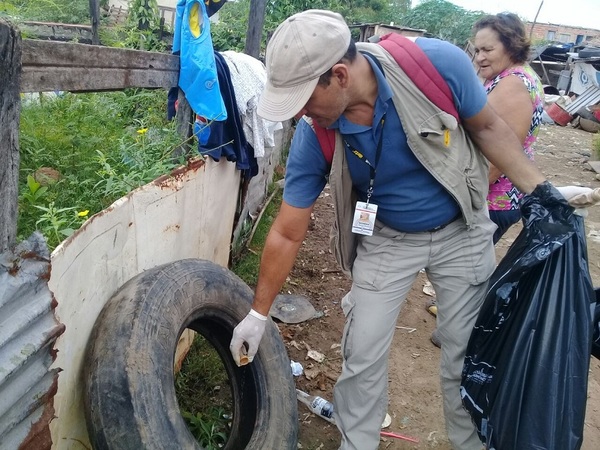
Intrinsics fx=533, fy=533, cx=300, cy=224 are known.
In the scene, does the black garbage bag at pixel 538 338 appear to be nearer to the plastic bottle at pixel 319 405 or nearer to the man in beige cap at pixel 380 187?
the man in beige cap at pixel 380 187

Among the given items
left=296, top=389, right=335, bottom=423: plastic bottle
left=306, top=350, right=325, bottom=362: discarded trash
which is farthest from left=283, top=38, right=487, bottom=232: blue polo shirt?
left=306, top=350, right=325, bottom=362: discarded trash

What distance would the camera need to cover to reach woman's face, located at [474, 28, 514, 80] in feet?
9.36

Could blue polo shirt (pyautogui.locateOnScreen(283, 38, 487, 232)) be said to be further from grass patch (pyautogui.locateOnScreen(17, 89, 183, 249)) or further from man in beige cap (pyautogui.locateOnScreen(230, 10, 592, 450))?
grass patch (pyautogui.locateOnScreen(17, 89, 183, 249))

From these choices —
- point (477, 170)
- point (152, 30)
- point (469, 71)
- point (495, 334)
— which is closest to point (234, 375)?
point (495, 334)

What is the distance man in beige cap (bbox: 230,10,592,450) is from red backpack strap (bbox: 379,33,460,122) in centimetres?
3

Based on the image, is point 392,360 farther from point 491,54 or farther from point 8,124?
point 8,124

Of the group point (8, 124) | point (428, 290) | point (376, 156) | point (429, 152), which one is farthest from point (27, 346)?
point (428, 290)

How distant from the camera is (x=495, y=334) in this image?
2.12m

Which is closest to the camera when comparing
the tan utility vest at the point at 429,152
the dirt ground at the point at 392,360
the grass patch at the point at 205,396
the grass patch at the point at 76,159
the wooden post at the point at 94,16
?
the tan utility vest at the point at 429,152

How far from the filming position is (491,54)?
113 inches

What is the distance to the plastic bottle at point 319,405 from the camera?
9.61 ft

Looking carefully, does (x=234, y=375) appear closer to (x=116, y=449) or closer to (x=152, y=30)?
(x=116, y=449)

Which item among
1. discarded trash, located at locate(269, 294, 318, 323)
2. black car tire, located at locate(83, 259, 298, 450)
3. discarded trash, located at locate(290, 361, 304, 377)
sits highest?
black car tire, located at locate(83, 259, 298, 450)

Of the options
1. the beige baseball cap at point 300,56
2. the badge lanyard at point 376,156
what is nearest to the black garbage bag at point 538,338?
the badge lanyard at point 376,156
